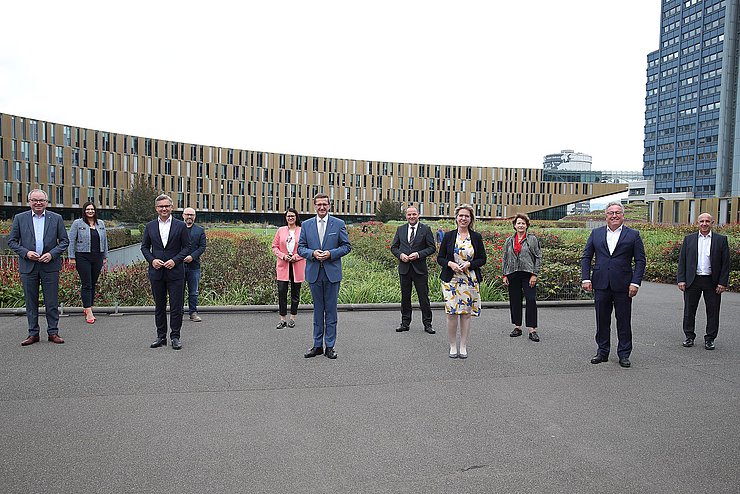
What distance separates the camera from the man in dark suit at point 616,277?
6367 millimetres

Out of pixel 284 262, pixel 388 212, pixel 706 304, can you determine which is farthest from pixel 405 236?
pixel 388 212

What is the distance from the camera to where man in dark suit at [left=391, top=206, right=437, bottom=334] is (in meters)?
8.30

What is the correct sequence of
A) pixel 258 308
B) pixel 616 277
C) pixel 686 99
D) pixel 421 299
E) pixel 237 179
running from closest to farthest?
1. pixel 616 277
2. pixel 421 299
3. pixel 258 308
4. pixel 237 179
5. pixel 686 99

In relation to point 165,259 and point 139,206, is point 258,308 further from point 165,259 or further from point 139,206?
point 139,206

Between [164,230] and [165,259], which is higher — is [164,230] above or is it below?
above

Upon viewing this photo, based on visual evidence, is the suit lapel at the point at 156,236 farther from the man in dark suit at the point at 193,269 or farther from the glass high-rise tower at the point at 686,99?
the glass high-rise tower at the point at 686,99

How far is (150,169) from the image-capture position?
69000mm

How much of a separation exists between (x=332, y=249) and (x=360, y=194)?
7819 centimetres

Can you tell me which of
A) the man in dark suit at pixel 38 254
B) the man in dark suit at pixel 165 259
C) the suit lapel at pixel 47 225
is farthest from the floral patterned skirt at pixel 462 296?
the suit lapel at pixel 47 225

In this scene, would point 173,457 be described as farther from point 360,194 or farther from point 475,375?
point 360,194

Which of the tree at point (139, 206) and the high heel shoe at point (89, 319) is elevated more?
Answer: the tree at point (139, 206)

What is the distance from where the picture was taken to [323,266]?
22.1 feet

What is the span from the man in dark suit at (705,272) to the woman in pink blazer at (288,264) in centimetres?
555

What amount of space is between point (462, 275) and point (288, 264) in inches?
122
